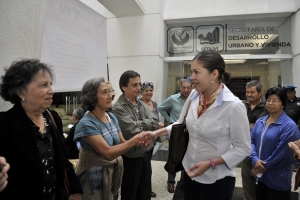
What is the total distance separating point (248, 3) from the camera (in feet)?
18.5

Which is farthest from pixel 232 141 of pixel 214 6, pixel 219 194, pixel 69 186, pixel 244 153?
pixel 214 6

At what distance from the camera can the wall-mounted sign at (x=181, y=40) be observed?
6414 millimetres

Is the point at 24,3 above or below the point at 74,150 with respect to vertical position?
above

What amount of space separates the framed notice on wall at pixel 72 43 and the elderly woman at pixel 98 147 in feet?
2.23

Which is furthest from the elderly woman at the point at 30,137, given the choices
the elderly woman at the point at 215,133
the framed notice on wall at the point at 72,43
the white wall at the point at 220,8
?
the white wall at the point at 220,8

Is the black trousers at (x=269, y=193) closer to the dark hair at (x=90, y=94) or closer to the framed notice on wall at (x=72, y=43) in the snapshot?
the dark hair at (x=90, y=94)

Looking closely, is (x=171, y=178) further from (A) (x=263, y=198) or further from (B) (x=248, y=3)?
(B) (x=248, y=3)

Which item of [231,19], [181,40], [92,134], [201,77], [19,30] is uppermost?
[231,19]

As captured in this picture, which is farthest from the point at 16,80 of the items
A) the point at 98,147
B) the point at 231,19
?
the point at 231,19

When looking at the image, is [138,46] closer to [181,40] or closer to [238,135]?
[181,40]

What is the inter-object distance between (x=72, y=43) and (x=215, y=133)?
7.22 feet

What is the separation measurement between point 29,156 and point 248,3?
252 inches

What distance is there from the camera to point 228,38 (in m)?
6.28

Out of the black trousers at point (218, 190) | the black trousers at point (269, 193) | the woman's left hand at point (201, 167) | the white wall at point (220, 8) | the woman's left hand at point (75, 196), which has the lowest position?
the black trousers at point (269, 193)
